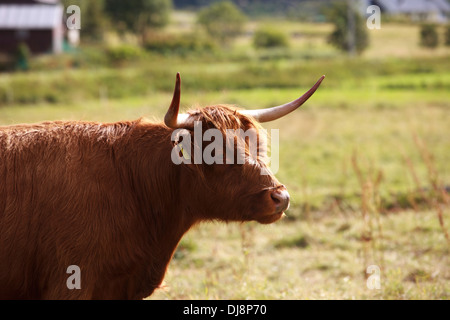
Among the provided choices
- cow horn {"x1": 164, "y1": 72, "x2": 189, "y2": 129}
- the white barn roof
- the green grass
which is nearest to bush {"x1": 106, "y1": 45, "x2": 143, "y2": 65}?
the white barn roof

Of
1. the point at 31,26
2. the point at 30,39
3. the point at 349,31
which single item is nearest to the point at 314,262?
the point at 30,39

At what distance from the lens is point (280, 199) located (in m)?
4.23

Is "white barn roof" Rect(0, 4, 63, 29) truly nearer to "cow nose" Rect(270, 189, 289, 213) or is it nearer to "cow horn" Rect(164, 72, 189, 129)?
"cow horn" Rect(164, 72, 189, 129)

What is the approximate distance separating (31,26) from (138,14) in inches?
705

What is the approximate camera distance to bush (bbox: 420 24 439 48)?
43.6 meters

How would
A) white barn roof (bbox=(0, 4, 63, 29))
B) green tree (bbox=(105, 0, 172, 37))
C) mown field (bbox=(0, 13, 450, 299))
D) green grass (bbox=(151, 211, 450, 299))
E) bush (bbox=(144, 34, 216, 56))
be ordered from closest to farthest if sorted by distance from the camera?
green grass (bbox=(151, 211, 450, 299)) → mown field (bbox=(0, 13, 450, 299)) → white barn roof (bbox=(0, 4, 63, 29)) → bush (bbox=(144, 34, 216, 56)) → green tree (bbox=(105, 0, 172, 37))

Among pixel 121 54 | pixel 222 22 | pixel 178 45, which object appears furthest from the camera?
pixel 222 22

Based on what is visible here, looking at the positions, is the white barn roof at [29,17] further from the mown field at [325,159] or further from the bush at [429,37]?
the bush at [429,37]

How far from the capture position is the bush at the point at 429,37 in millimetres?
43594

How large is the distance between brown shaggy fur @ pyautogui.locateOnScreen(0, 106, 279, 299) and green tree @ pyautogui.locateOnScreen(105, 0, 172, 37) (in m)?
53.1

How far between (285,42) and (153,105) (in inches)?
1230

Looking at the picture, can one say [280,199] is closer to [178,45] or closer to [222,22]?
[178,45]

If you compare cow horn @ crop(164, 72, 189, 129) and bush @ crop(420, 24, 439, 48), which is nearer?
cow horn @ crop(164, 72, 189, 129)

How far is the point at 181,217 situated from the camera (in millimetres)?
4543
